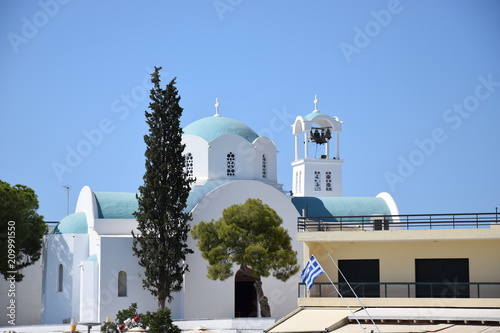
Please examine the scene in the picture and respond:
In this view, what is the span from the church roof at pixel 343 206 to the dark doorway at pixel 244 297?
5967 millimetres

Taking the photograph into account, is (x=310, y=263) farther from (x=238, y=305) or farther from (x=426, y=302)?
(x=238, y=305)

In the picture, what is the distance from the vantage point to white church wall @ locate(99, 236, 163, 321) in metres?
41.6

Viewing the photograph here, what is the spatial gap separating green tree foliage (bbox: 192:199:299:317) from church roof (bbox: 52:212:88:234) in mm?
8005

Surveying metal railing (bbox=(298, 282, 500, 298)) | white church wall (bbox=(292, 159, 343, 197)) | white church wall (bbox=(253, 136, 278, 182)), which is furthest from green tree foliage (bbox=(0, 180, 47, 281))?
metal railing (bbox=(298, 282, 500, 298))

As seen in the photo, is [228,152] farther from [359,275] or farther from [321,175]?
[359,275]

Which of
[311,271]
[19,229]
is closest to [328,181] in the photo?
[19,229]

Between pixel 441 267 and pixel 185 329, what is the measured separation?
12.6 metres

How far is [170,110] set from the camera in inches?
1649

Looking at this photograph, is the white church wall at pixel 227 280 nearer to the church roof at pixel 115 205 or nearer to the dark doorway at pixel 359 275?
the church roof at pixel 115 205

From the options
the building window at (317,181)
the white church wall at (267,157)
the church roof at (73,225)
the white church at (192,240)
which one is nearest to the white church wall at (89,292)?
the white church at (192,240)

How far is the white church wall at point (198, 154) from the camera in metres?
46.8

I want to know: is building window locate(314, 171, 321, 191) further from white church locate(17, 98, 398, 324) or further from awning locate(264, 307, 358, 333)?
awning locate(264, 307, 358, 333)

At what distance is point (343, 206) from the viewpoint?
49.6m

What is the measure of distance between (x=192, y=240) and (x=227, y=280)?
246 cm
